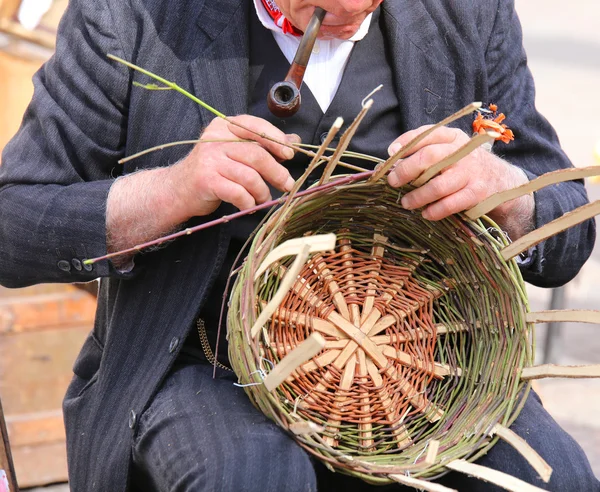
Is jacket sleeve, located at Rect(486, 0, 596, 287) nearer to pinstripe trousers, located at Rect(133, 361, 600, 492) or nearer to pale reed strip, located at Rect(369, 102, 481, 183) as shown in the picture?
pinstripe trousers, located at Rect(133, 361, 600, 492)

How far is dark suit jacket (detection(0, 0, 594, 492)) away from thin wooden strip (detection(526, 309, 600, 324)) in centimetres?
25

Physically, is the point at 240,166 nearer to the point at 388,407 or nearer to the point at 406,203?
the point at 406,203

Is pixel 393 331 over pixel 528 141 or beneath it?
beneath

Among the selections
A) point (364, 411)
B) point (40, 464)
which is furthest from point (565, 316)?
point (40, 464)

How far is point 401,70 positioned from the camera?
1473mm

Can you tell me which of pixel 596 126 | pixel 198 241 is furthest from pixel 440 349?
pixel 596 126

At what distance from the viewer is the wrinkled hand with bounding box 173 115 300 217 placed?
47.3 inches

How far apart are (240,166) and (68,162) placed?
33 centimetres

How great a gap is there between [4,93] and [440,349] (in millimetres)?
1462

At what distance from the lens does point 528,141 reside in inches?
61.2

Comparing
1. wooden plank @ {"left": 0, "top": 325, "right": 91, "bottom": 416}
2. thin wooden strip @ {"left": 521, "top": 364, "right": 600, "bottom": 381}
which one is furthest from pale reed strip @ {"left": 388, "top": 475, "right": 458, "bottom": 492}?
wooden plank @ {"left": 0, "top": 325, "right": 91, "bottom": 416}

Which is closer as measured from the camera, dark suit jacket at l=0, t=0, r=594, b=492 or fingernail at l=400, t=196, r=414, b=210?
fingernail at l=400, t=196, r=414, b=210

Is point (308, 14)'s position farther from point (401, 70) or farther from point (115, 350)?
point (115, 350)

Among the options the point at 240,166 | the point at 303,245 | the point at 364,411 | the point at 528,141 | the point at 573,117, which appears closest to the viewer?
the point at 303,245
